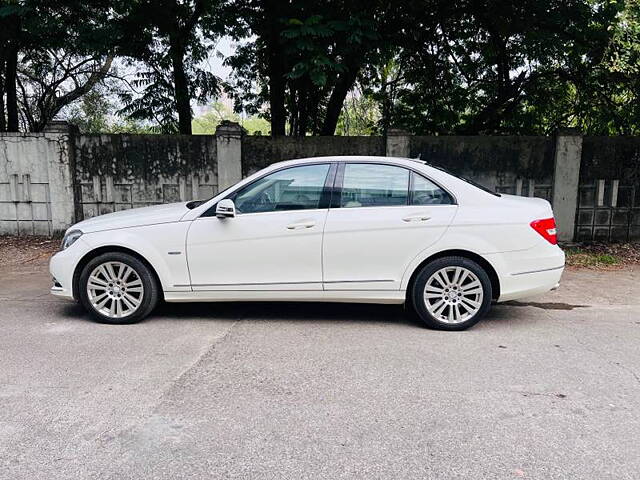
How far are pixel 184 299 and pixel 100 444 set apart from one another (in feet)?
7.67

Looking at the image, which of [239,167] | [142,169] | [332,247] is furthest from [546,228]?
[142,169]

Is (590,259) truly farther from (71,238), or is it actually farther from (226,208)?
(71,238)

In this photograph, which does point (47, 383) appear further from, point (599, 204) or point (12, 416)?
point (599, 204)

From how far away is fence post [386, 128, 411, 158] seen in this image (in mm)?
9492

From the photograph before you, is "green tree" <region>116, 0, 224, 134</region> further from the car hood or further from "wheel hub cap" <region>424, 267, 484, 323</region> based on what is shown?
"wheel hub cap" <region>424, 267, 484, 323</region>

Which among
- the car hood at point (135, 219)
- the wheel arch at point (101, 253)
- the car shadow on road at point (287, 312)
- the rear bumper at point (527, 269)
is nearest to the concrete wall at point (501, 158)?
the car shadow on road at point (287, 312)

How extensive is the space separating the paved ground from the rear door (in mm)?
530

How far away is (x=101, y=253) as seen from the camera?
529 centimetres

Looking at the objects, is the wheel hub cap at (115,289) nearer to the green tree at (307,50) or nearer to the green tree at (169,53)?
the green tree at (307,50)

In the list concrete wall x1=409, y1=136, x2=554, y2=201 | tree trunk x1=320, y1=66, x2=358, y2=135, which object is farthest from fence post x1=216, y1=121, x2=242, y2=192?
tree trunk x1=320, y1=66, x2=358, y2=135

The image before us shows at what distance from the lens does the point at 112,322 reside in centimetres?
525

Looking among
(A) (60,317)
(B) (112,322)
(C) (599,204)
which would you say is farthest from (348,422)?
(C) (599,204)

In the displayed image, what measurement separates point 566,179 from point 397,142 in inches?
118

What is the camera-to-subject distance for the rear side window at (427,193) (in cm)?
519
